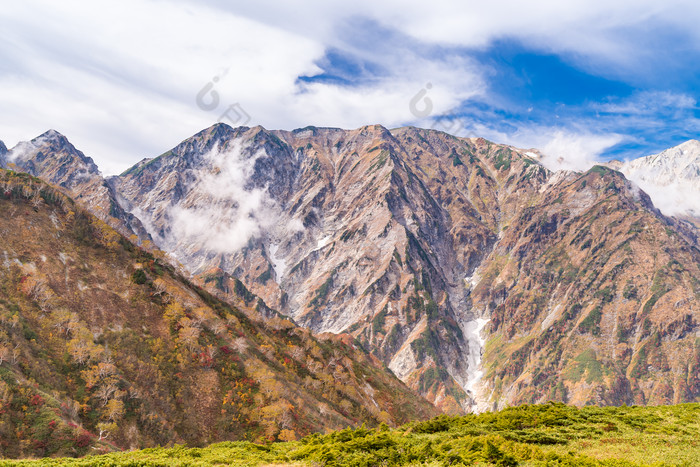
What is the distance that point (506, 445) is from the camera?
1132 inches

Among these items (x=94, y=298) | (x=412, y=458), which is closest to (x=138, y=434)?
(x=94, y=298)

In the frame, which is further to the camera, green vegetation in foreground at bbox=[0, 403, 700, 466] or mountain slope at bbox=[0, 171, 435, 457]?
mountain slope at bbox=[0, 171, 435, 457]

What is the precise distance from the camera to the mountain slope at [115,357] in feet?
193

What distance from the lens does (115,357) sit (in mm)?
75688

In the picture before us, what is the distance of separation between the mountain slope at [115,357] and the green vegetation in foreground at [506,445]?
3261cm

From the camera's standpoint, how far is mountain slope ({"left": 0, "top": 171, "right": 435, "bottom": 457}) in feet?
193

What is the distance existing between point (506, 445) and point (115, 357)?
75.8m

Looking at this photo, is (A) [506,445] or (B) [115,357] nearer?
(A) [506,445]

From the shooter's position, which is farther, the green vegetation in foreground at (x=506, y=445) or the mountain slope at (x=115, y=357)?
the mountain slope at (x=115, y=357)

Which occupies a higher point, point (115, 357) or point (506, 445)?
point (506, 445)

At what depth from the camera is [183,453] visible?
34.0 meters

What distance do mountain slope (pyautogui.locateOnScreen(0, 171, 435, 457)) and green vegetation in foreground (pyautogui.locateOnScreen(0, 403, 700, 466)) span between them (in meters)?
32.6

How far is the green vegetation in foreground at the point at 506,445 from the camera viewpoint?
2681 cm

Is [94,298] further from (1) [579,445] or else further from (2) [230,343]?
(1) [579,445]
